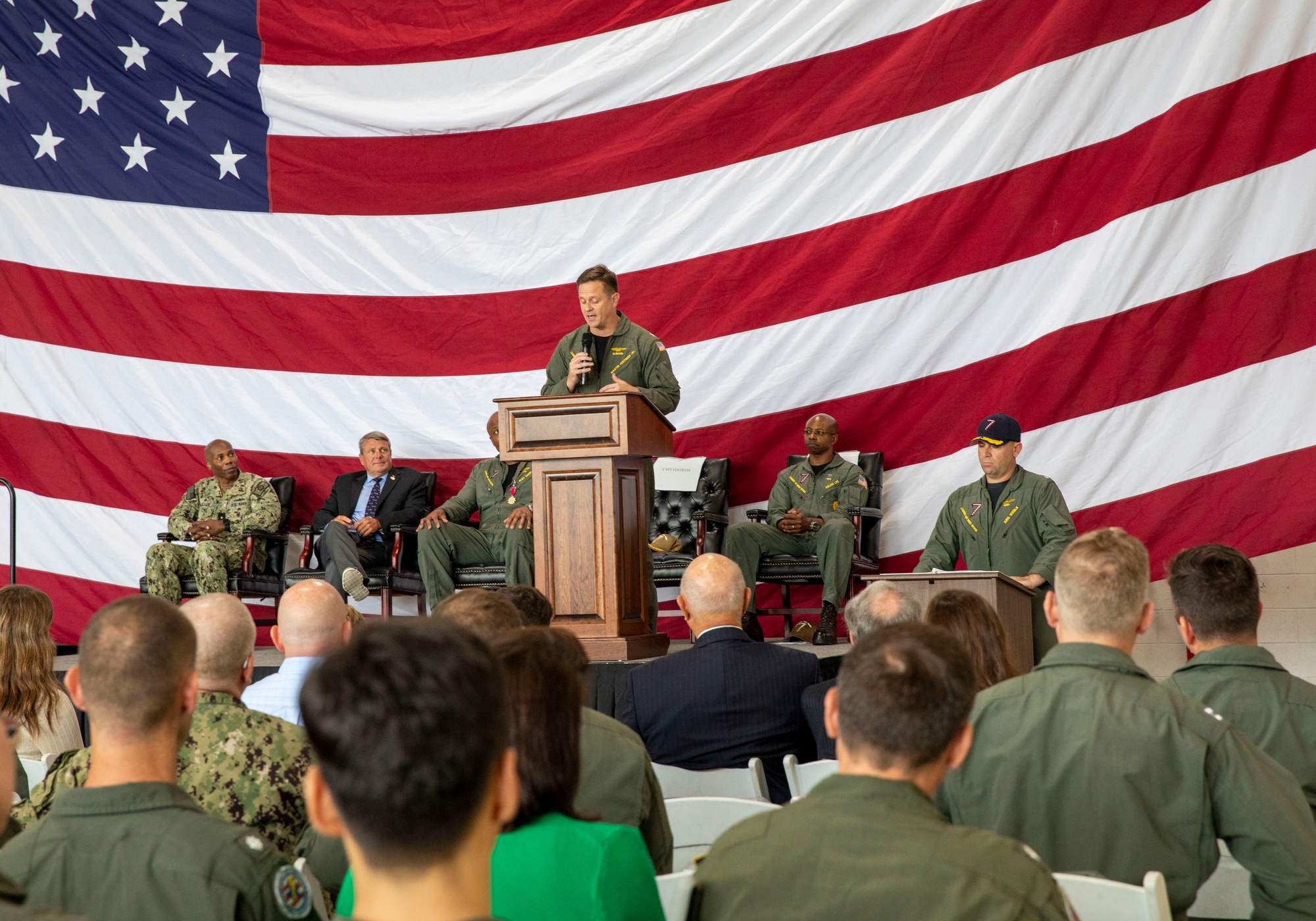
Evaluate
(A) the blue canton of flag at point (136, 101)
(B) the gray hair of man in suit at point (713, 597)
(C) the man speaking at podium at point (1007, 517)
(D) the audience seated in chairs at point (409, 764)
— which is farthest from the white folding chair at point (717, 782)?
(A) the blue canton of flag at point (136, 101)

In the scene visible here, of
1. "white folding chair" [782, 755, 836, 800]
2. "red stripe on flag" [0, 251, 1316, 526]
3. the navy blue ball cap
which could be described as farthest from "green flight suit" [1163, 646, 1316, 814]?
"red stripe on flag" [0, 251, 1316, 526]

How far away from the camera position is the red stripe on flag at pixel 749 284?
497 cm

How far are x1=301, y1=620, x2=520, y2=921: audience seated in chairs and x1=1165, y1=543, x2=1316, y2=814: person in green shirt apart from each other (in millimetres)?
1662

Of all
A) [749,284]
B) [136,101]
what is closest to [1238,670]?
[749,284]

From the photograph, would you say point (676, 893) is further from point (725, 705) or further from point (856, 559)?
point (856, 559)

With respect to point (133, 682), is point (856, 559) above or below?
above

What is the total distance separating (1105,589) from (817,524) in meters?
3.60

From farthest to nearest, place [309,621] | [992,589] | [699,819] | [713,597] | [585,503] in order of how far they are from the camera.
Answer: [585,503] < [992,589] < [713,597] < [309,621] < [699,819]

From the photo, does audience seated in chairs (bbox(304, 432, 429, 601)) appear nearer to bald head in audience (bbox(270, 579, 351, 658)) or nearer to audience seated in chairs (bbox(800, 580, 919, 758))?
bald head in audience (bbox(270, 579, 351, 658))

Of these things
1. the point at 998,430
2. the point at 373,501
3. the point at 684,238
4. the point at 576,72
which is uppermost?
the point at 576,72

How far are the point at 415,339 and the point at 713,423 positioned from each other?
1668 mm

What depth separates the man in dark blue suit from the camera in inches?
115

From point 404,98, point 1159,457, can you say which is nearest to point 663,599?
point 1159,457

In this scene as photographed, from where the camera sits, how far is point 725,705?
9.54ft
